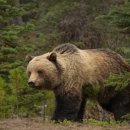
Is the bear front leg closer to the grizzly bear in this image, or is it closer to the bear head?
the grizzly bear

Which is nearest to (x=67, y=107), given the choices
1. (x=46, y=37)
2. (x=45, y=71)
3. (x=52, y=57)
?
(x=45, y=71)

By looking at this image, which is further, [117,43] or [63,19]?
[63,19]

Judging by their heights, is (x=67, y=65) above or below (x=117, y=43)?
above

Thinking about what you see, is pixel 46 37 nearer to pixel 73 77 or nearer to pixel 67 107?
pixel 73 77

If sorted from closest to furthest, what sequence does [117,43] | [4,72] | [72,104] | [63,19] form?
[72,104] → [4,72] → [117,43] → [63,19]

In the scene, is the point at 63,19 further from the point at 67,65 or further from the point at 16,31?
Answer: the point at 67,65

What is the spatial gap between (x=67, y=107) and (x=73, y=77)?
0.61 meters

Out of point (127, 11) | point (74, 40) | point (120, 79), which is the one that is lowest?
point (74, 40)

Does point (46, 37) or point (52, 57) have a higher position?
point (52, 57)

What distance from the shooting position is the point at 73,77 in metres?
10.4

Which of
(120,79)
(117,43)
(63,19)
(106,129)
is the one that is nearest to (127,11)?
(120,79)

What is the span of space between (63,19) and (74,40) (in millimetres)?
1489

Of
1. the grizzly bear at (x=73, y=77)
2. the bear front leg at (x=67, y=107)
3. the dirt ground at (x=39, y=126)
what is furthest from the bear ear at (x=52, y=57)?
the dirt ground at (x=39, y=126)

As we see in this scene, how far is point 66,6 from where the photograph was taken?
22.1 m
